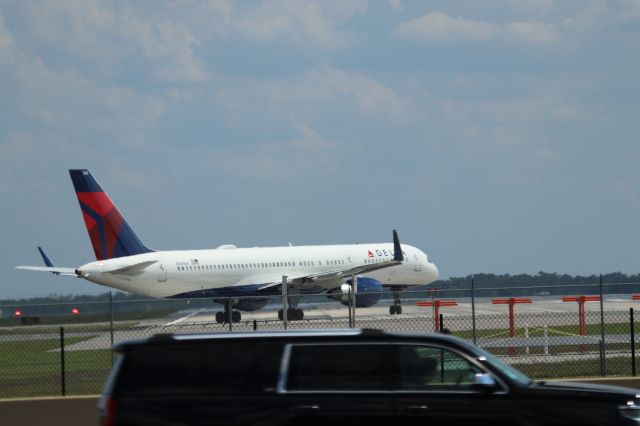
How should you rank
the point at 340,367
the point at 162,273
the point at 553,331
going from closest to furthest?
the point at 340,367 < the point at 553,331 < the point at 162,273

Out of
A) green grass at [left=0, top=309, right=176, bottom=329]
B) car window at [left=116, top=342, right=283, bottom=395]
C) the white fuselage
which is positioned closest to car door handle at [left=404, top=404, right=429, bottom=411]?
car window at [left=116, top=342, right=283, bottom=395]

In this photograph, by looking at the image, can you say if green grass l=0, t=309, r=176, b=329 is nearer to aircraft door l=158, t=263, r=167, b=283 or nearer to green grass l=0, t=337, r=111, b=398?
green grass l=0, t=337, r=111, b=398

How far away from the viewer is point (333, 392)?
10336mm

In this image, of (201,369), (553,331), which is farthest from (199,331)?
(201,369)

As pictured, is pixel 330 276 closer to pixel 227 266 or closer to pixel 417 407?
pixel 227 266

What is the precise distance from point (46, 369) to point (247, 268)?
22637 mm

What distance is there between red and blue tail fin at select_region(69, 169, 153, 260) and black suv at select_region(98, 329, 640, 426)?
117 ft

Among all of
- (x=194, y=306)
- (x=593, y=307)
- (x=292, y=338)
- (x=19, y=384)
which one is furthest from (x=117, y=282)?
(x=292, y=338)

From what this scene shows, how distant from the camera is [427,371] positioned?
34.6 ft

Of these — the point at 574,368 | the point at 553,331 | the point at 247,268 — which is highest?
the point at 247,268

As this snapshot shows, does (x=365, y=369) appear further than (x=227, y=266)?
No

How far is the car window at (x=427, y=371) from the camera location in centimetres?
1041

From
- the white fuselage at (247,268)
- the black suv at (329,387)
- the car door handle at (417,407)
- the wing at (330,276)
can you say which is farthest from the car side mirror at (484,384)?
the wing at (330,276)

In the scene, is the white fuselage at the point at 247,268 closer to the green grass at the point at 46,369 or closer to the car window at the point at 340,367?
the green grass at the point at 46,369
